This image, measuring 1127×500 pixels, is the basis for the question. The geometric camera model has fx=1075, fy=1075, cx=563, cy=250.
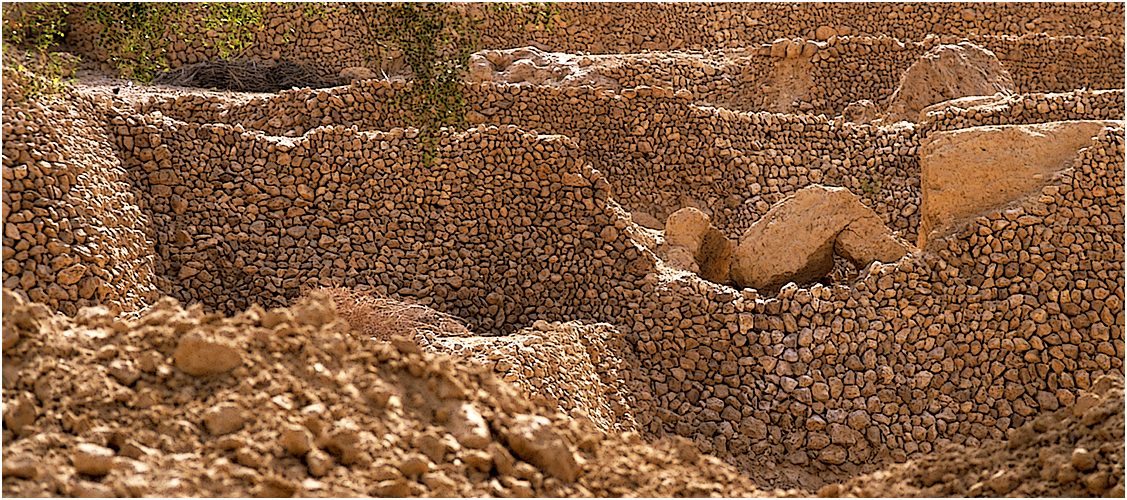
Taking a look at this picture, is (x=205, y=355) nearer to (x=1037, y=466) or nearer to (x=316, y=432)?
(x=316, y=432)

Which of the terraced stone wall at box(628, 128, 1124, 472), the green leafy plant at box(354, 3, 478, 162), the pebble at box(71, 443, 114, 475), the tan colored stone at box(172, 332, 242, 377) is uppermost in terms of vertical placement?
the green leafy plant at box(354, 3, 478, 162)

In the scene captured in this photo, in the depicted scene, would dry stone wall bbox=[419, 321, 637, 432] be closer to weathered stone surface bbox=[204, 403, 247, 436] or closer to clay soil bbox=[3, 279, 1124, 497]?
clay soil bbox=[3, 279, 1124, 497]

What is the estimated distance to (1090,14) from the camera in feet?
52.3

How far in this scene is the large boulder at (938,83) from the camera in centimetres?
1171

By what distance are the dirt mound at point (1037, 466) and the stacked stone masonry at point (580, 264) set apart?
2315 millimetres

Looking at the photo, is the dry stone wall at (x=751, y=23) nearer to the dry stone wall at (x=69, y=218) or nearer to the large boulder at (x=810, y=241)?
the large boulder at (x=810, y=241)

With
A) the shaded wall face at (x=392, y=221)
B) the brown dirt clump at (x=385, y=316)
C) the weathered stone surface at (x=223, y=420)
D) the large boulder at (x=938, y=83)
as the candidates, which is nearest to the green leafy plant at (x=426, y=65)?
the shaded wall face at (x=392, y=221)

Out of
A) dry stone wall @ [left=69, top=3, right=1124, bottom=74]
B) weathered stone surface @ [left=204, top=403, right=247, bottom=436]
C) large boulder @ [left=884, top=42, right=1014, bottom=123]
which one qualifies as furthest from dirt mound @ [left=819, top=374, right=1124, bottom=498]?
dry stone wall @ [left=69, top=3, right=1124, bottom=74]

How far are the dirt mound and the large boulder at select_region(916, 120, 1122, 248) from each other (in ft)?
10.6

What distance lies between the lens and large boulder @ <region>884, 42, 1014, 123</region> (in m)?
11.7

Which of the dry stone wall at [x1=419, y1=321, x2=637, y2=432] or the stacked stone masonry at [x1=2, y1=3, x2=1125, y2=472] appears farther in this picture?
the stacked stone masonry at [x1=2, y1=3, x2=1125, y2=472]

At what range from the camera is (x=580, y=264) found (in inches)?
328

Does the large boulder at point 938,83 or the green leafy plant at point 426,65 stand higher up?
the green leafy plant at point 426,65

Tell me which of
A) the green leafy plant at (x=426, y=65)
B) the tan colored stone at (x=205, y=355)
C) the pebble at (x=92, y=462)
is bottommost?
the pebble at (x=92, y=462)
